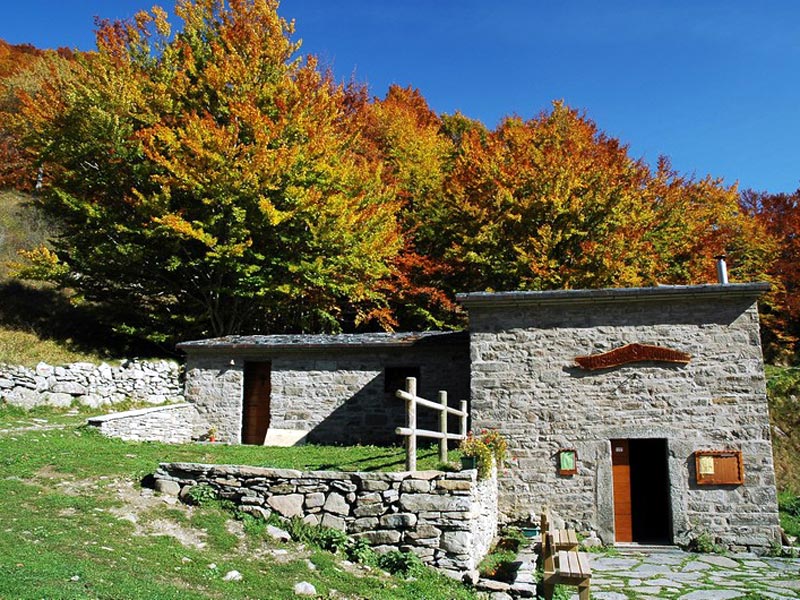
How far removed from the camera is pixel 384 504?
8.66m

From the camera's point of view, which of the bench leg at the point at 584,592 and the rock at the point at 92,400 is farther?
the rock at the point at 92,400

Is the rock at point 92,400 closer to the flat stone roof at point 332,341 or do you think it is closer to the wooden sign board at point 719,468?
the flat stone roof at point 332,341

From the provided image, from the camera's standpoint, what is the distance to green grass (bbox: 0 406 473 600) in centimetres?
586

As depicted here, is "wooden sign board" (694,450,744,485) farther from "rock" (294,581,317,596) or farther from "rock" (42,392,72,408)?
"rock" (42,392,72,408)

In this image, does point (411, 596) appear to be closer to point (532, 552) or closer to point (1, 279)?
point (532, 552)

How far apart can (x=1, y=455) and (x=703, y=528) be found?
12.5 meters

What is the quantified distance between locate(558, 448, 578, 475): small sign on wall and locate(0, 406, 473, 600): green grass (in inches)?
115

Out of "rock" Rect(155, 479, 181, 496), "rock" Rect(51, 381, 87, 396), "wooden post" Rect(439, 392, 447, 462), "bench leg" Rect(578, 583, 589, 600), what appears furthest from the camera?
"rock" Rect(51, 381, 87, 396)

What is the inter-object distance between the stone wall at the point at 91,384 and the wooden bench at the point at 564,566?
39.5ft

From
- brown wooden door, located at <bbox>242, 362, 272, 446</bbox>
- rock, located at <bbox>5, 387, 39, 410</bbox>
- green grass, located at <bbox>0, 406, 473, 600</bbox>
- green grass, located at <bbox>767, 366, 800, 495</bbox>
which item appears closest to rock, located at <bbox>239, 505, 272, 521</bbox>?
green grass, located at <bbox>0, 406, 473, 600</bbox>

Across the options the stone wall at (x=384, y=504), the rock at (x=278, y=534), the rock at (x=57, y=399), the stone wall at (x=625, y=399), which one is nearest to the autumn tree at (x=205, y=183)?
the rock at (x=57, y=399)

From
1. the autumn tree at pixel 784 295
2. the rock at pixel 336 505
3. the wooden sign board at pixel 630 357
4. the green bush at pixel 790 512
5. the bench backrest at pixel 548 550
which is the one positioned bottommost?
the green bush at pixel 790 512

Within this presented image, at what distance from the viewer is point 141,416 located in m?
14.7

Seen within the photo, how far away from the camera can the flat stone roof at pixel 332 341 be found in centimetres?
1505
